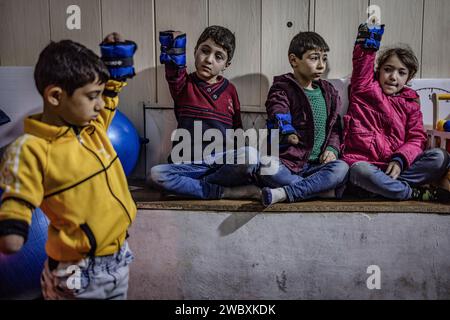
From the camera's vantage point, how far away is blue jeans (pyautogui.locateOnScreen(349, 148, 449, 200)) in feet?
4.56

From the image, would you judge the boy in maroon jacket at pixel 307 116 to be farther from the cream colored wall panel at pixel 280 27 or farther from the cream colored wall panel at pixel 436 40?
the cream colored wall panel at pixel 436 40

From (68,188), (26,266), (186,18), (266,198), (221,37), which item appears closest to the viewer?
(68,188)

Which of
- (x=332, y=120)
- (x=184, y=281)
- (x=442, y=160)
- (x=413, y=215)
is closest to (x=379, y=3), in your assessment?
(x=332, y=120)

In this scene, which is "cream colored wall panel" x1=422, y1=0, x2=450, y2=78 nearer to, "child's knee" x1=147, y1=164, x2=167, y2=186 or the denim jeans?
"child's knee" x1=147, y1=164, x2=167, y2=186

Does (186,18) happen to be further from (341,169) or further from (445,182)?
(445,182)

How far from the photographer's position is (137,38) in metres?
1.76

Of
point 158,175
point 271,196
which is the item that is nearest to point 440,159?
point 271,196

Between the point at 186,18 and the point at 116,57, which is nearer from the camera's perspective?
the point at 116,57

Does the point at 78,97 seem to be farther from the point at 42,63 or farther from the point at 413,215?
the point at 413,215

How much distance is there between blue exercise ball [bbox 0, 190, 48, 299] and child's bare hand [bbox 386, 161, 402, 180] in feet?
3.53

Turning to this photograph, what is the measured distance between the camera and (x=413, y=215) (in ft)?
4.32

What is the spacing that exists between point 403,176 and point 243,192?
1.78 feet

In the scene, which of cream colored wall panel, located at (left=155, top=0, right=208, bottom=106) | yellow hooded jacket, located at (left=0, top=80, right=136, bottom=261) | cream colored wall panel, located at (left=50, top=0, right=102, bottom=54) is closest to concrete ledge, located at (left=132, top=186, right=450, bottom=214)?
yellow hooded jacket, located at (left=0, top=80, right=136, bottom=261)
